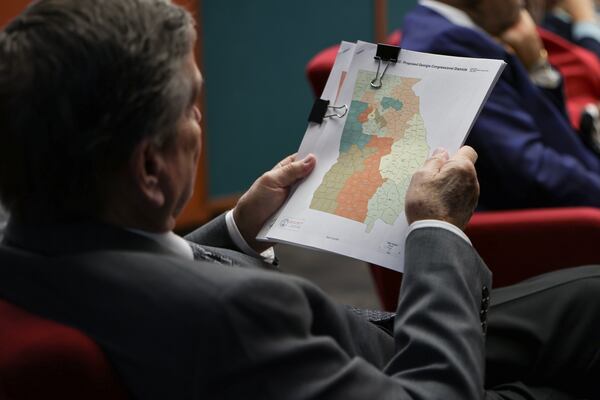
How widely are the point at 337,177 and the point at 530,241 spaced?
0.66 metres

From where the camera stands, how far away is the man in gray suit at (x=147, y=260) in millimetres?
860

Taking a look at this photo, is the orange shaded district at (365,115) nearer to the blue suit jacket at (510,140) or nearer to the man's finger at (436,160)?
the man's finger at (436,160)

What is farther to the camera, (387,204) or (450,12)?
(450,12)

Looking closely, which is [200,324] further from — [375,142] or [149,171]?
[375,142]

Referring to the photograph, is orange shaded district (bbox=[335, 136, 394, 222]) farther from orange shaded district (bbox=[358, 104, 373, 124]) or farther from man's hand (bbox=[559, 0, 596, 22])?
man's hand (bbox=[559, 0, 596, 22])

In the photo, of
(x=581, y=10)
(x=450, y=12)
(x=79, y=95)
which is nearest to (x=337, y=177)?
(x=79, y=95)

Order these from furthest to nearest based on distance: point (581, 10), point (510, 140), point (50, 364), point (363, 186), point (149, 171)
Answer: point (581, 10)
point (510, 140)
point (363, 186)
point (149, 171)
point (50, 364)

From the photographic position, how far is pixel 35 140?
874 millimetres

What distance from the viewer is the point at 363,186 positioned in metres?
1.25

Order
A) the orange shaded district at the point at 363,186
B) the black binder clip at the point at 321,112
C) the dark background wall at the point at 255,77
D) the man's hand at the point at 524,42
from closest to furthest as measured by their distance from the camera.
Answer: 1. the orange shaded district at the point at 363,186
2. the black binder clip at the point at 321,112
3. the man's hand at the point at 524,42
4. the dark background wall at the point at 255,77

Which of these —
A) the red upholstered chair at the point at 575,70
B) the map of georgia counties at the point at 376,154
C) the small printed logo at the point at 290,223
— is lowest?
the red upholstered chair at the point at 575,70

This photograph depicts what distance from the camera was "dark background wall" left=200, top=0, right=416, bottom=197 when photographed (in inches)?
142

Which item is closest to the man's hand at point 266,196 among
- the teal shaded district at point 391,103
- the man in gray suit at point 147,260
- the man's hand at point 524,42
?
the teal shaded district at point 391,103

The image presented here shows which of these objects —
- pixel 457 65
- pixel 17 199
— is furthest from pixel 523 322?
pixel 17 199
